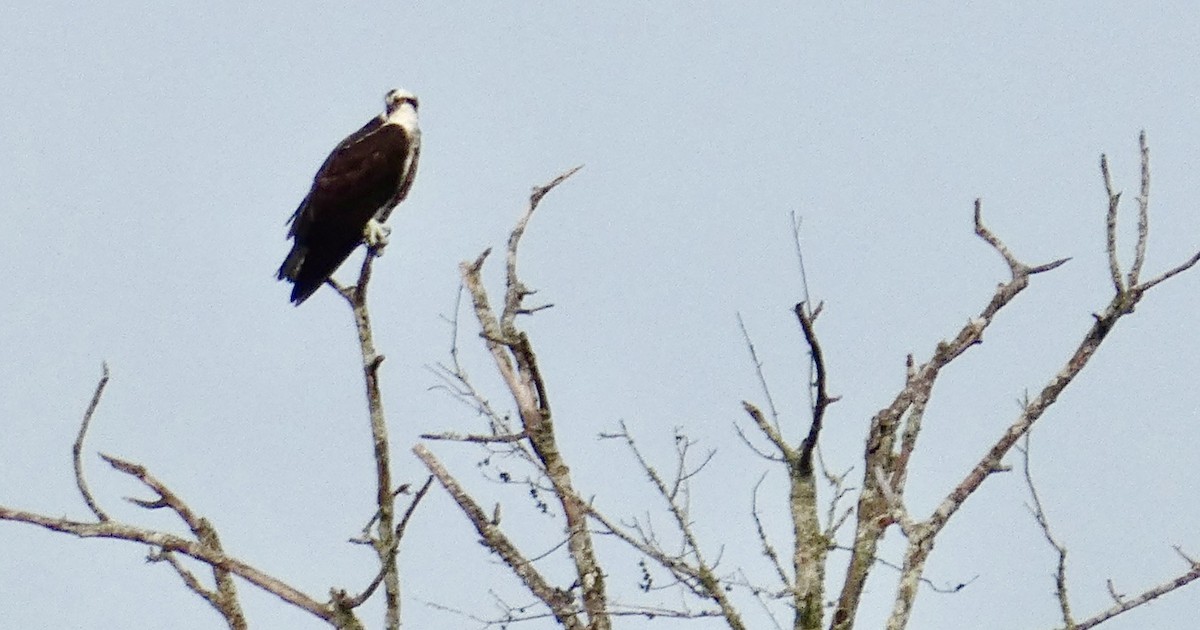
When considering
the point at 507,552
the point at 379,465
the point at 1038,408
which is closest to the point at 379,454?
the point at 379,465

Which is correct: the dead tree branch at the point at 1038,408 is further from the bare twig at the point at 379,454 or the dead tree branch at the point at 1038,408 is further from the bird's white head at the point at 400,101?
the bird's white head at the point at 400,101

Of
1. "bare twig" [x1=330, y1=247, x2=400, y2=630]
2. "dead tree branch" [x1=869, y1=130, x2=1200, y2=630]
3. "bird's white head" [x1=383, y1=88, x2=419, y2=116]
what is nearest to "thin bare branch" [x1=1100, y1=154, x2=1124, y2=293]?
"dead tree branch" [x1=869, y1=130, x2=1200, y2=630]

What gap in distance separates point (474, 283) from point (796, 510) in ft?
9.74

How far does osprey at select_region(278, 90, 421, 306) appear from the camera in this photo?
9445 mm

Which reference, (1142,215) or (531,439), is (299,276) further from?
(1142,215)

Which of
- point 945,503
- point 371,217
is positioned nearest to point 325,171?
point 371,217

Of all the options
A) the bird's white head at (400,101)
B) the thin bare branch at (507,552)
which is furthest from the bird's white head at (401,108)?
the thin bare branch at (507,552)

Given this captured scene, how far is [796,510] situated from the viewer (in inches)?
273

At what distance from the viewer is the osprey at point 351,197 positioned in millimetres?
9445

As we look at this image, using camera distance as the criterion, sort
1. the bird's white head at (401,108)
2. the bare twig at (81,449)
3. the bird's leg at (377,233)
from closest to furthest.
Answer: the bare twig at (81,449), the bird's leg at (377,233), the bird's white head at (401,108)

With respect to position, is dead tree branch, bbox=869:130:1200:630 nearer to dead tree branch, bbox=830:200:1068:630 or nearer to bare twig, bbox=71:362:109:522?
dead tree branch, bbox=830:200:1068:630

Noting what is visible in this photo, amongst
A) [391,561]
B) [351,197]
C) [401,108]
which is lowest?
[391,561]

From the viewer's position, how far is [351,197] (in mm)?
9969

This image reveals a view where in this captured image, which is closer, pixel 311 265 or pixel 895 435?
pixel 895 435
